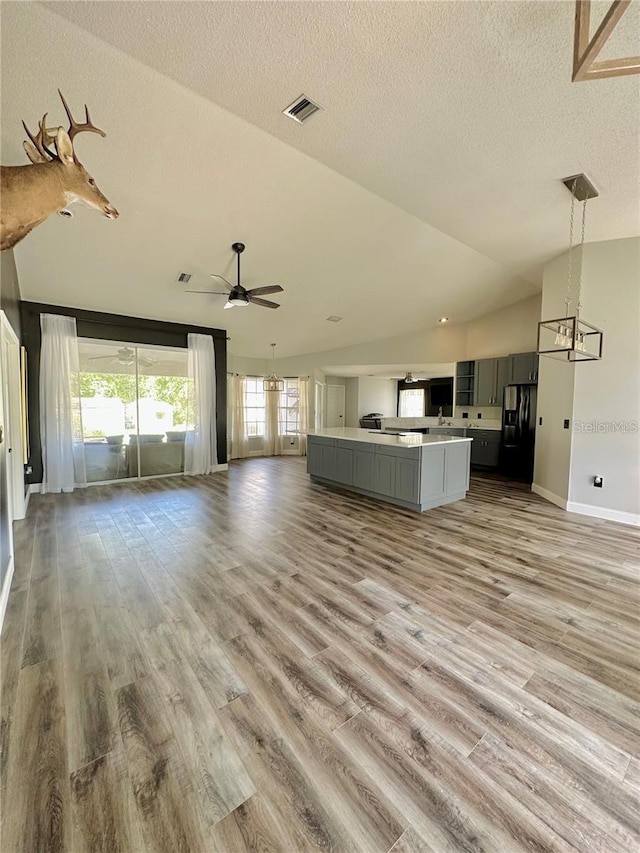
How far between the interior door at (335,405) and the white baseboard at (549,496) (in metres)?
5.83

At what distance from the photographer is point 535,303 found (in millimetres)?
6648

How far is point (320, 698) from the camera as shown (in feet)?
5.59

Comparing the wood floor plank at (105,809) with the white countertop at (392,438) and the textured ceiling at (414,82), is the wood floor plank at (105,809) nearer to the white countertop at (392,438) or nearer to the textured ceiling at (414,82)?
the textured ceiling at (414,82)

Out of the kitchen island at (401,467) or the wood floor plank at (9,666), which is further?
the kitchen island at (401,467)

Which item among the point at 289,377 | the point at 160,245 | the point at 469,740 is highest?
the point at 160,245

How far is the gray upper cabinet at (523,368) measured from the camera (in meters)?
6.47

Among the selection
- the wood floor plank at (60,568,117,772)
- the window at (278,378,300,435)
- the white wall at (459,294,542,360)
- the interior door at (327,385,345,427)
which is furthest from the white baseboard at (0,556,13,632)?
the interior door at (327,385,345,427)

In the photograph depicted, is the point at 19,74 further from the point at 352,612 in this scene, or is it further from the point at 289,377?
the point at 289,377

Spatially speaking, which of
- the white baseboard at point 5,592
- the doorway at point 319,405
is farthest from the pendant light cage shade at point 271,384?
the white baseboard at point 5,592

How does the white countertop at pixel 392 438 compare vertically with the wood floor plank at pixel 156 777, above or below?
above

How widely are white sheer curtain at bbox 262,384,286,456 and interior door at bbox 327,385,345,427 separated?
148cm

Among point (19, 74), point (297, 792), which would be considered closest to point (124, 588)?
point (297, 792)

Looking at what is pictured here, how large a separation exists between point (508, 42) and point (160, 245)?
3.58 metres

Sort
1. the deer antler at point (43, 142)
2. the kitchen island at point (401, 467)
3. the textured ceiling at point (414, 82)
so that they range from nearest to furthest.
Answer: the deer antler at point (43, 142), the textured ceiling at point (414, 82), the kitchen island at point (401, 467)
